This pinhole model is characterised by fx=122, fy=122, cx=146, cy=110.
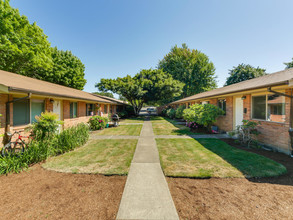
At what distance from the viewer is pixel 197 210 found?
235 centimetres

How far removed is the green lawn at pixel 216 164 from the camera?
3.65 m

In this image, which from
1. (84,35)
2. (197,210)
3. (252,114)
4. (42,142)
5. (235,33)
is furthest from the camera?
(84,35)

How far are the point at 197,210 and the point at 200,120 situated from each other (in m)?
7.50

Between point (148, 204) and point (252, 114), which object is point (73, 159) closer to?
point (148, 204)

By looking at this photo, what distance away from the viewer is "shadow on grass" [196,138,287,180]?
3.62 meters

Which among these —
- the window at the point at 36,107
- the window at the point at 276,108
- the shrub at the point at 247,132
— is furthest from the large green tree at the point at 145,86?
the window at the point at 276,108

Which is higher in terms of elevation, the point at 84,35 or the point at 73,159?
the point at 84,35

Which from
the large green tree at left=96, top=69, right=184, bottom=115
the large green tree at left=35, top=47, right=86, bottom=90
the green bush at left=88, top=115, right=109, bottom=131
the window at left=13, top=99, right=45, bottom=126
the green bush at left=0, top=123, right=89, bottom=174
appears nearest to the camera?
the green bush at left=0, top=123, right=89, bottom=174

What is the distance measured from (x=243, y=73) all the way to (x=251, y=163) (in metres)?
29.8

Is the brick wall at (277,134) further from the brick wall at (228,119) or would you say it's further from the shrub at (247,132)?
the brick wall at (228,119)

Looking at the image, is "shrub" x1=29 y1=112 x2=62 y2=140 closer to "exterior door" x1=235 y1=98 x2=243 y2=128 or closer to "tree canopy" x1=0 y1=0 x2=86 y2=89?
"exterior door" x1=235 y1=98 x2=243 y2=128

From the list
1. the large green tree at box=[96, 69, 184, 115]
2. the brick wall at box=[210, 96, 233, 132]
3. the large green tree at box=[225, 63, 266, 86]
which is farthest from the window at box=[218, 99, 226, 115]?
the large green tree at box=[225, 63, 266, 86]

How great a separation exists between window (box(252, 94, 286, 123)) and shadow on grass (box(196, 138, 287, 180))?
2264 millimetres

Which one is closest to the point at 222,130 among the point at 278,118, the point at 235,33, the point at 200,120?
the point at 200,120
